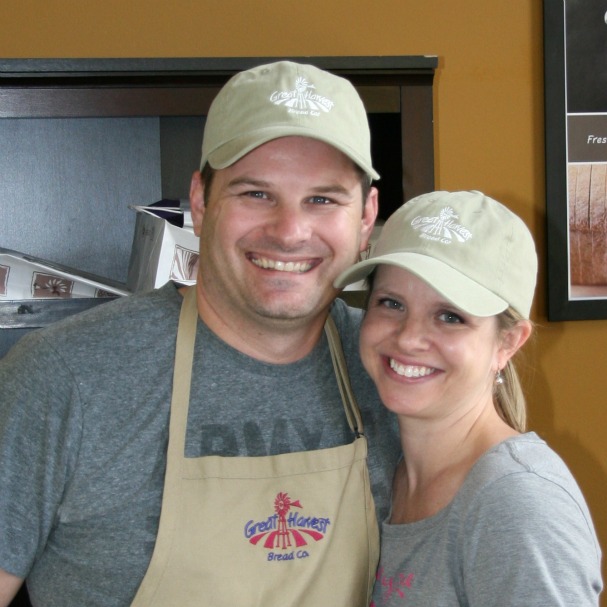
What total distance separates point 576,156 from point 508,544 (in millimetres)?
→ 1216

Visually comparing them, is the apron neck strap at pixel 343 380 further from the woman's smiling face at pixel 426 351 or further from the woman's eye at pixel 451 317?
the woman's eye at pixel 451 317

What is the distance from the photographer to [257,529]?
3.78 feet

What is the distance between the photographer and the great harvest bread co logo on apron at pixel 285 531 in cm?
115

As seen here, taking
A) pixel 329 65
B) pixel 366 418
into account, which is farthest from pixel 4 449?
pixel 329 65

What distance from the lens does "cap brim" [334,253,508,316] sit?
1079 mm

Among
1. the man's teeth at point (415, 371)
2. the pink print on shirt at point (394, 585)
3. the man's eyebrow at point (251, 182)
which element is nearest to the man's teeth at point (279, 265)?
the man's eyebrow at point (251, 182)

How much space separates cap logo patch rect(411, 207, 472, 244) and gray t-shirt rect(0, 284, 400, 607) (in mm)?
314

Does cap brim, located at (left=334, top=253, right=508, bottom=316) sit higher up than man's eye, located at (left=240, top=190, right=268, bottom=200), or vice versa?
man's eye, located at (left=240, top=190, right=268, bottom=200)

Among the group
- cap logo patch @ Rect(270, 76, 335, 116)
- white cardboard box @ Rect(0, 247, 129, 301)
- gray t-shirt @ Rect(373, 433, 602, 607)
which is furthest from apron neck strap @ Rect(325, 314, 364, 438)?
white cardboard box @ Rect(0, 247, 129, 301)

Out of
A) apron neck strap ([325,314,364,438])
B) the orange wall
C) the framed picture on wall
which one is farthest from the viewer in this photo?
the framed picture on wall

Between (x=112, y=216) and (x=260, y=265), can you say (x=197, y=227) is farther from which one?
(x=112, y=216)

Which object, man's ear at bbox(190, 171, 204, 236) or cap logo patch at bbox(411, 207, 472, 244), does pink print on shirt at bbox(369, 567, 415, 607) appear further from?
man's ear at bbox(190, 171, 204, 236)

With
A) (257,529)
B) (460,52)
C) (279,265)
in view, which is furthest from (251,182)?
(460,52)

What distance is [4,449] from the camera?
3.62 ft
